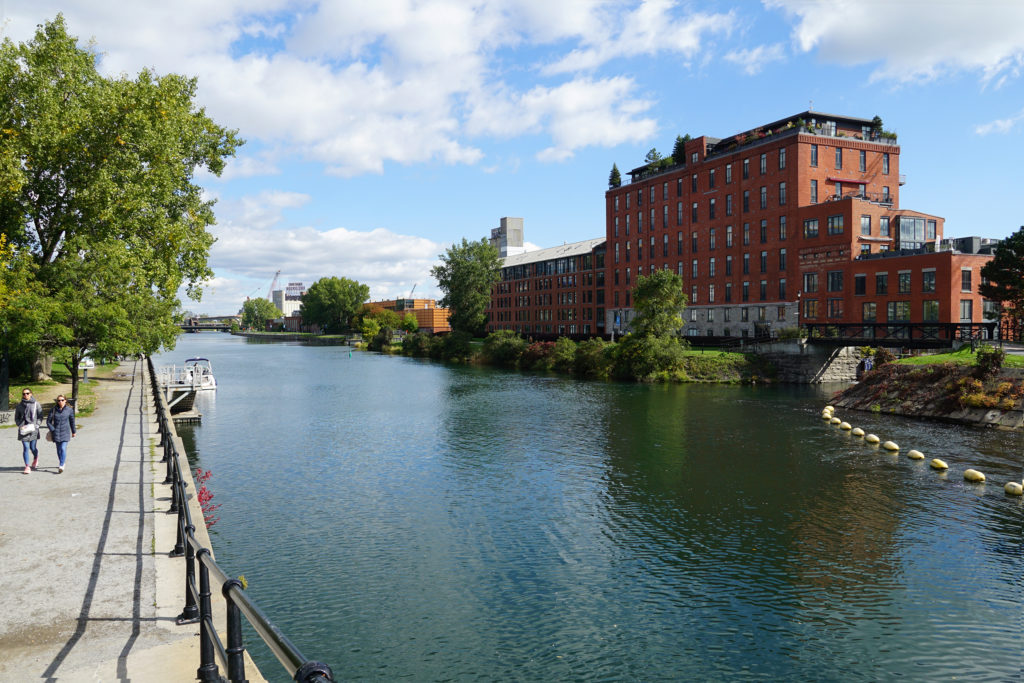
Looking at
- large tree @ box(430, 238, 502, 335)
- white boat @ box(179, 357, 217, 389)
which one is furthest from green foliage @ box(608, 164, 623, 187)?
white boat @ box(179, 357, 217, 389)

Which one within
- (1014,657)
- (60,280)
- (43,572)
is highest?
(60,280)

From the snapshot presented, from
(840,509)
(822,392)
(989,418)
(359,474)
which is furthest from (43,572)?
(822,392)

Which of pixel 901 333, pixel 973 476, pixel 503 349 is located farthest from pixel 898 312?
pixel 503 349

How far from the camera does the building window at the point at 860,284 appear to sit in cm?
6675

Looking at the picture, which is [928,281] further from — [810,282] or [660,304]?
[660,304]

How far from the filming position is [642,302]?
70938 mm

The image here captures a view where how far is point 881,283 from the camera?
6506cm

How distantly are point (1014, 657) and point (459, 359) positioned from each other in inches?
3724

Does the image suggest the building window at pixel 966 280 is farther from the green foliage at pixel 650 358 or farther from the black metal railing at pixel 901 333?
the green foliage at pixel 650 358

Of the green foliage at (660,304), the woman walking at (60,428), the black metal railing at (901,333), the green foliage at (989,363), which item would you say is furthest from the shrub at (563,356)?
the woman walking at (60,428)

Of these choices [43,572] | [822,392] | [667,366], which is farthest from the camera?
[667,366]

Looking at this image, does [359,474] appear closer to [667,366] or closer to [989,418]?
[989,418]

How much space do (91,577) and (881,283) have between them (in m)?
69.6

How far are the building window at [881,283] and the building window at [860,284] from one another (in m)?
1.22
